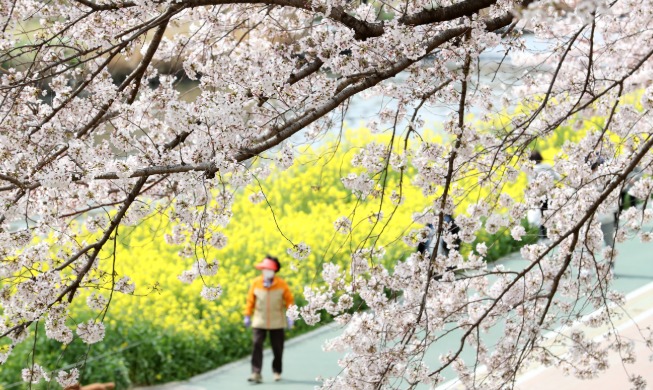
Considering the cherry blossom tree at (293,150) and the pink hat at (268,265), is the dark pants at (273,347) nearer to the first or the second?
the pink hat at (268,265)

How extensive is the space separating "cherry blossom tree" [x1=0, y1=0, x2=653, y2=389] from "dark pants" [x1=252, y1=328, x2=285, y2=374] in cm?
374

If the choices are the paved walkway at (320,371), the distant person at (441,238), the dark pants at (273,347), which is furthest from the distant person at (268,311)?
the distant person at (441,238)

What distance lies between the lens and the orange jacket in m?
10.4

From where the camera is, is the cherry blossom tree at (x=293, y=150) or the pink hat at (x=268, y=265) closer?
the cherry blossom tree at (x=293, y=150)

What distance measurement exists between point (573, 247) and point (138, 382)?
565 cm

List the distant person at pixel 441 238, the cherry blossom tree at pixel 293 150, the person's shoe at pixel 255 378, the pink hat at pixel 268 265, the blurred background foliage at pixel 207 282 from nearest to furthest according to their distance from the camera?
the cherry blossom tree at pixel 293 150, the distant person at pixel 441 238, the blurred background foliage at pixel 207 282, the pink hat at pixel 268 265, the person's shoe at pixel 255 378

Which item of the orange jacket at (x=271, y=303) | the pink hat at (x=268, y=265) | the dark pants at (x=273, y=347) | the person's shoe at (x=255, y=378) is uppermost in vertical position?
the pink hat at (x=268, y=265)

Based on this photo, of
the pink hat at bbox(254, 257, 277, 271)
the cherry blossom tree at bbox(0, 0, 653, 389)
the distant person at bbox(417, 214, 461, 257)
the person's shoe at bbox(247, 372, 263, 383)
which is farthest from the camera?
the person's shoe at bbox(247, 372, 263, 383)

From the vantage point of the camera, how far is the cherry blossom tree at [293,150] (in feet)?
15.6

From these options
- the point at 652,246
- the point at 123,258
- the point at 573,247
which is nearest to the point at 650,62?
the point at 652,246

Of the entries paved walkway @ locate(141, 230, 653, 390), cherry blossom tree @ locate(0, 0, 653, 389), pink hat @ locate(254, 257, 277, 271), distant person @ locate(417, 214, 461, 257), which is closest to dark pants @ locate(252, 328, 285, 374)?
paved walkway @ locate(141, 230, 653, 390)

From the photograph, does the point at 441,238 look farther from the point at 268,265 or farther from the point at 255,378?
the point at 255,378

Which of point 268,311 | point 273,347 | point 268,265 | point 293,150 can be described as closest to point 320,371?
point 273,347

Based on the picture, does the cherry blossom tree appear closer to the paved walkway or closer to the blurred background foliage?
the blurred background foliage
